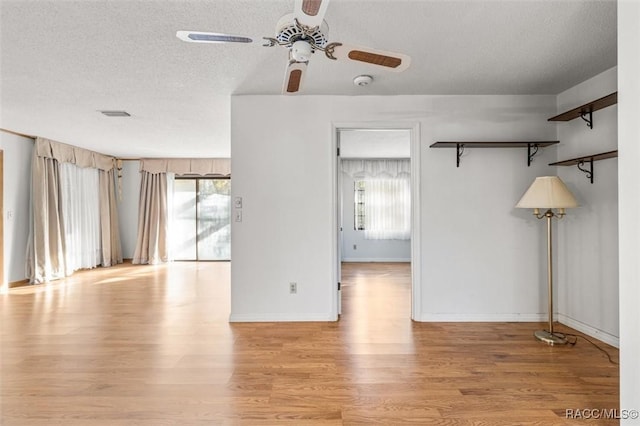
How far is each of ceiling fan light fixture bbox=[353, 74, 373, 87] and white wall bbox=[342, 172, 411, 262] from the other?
4.46 meters

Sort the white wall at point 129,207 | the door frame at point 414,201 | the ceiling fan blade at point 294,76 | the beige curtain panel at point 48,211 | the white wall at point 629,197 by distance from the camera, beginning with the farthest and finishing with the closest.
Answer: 1. the white wall at point 129,207
2. the beige curtain panel at point 48,211
3. the door frame at point 414,201
4. the ceiling fan blade at point 294,76
5. the white wall at point 629,197

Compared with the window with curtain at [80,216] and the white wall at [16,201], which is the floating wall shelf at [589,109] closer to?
the white wall at [16,201]

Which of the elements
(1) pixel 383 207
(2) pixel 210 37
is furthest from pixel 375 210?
(2) pixel 210 37

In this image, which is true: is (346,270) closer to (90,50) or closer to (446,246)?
(446,246)

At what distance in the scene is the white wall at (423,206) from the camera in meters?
3.33

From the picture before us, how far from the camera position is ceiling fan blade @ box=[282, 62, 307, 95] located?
1.80 meters

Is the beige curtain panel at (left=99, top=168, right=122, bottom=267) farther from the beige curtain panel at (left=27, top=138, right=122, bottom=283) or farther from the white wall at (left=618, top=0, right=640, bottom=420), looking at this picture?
the white wall at (left=618, top=0, right=640, bottom=420)

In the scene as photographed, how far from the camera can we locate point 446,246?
336cm

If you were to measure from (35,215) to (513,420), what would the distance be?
6.34 metres

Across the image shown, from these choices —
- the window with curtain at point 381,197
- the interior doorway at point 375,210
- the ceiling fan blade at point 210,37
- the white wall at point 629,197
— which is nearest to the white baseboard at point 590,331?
the white wall at point 629,197

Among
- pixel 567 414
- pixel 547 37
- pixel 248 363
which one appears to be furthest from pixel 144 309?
pixel 547 37

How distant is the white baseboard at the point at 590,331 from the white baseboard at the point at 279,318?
7.41ft

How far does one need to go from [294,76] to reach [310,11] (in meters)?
0.53

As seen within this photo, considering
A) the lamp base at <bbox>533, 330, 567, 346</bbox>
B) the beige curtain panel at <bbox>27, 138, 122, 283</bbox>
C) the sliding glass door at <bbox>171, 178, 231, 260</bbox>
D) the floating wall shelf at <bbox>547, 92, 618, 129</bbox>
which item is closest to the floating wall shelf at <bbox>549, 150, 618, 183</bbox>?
the floating wall shelf at <bbox>547, 92, 618, 129</bbox>
